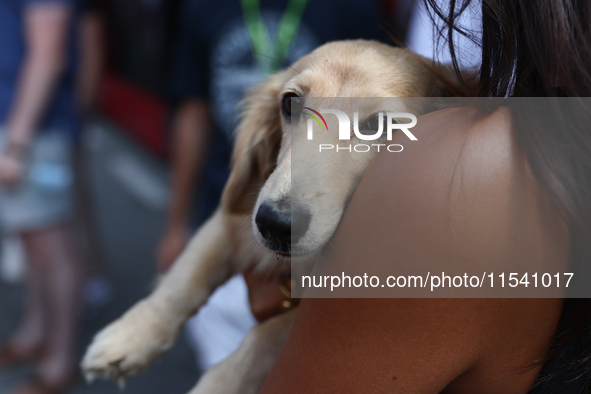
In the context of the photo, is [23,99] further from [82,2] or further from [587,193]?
[587,193]

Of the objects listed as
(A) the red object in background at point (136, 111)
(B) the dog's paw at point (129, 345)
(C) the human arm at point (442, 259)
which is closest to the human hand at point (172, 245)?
(B) the dog's paw at point (129, 345)

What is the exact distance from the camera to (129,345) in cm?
129

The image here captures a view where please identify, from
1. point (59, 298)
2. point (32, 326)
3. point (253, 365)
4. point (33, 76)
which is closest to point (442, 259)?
point (253, 365)

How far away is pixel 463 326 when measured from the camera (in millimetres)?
746

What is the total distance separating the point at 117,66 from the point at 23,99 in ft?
13.6

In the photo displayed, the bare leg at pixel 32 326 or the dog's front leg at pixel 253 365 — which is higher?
the dog's front leg at pixel 253 365

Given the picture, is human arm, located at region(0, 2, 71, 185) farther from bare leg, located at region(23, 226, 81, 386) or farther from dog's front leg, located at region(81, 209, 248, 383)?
dog's front leg, located at region(81, 209, 248, 383)

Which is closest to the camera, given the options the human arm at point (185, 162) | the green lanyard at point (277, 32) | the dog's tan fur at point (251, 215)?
the dog's tan fur at point (251, 215)

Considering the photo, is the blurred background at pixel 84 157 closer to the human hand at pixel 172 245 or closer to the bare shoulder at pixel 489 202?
the human hand at pixel 172 245

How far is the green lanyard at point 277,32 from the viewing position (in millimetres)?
→ 2008

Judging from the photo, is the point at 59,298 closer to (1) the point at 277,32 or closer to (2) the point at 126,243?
(2) the point at 126,243

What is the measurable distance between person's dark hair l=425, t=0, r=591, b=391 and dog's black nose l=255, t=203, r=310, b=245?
40cm

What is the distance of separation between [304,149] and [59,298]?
96.4 inches

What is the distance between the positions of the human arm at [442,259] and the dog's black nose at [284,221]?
151mm
